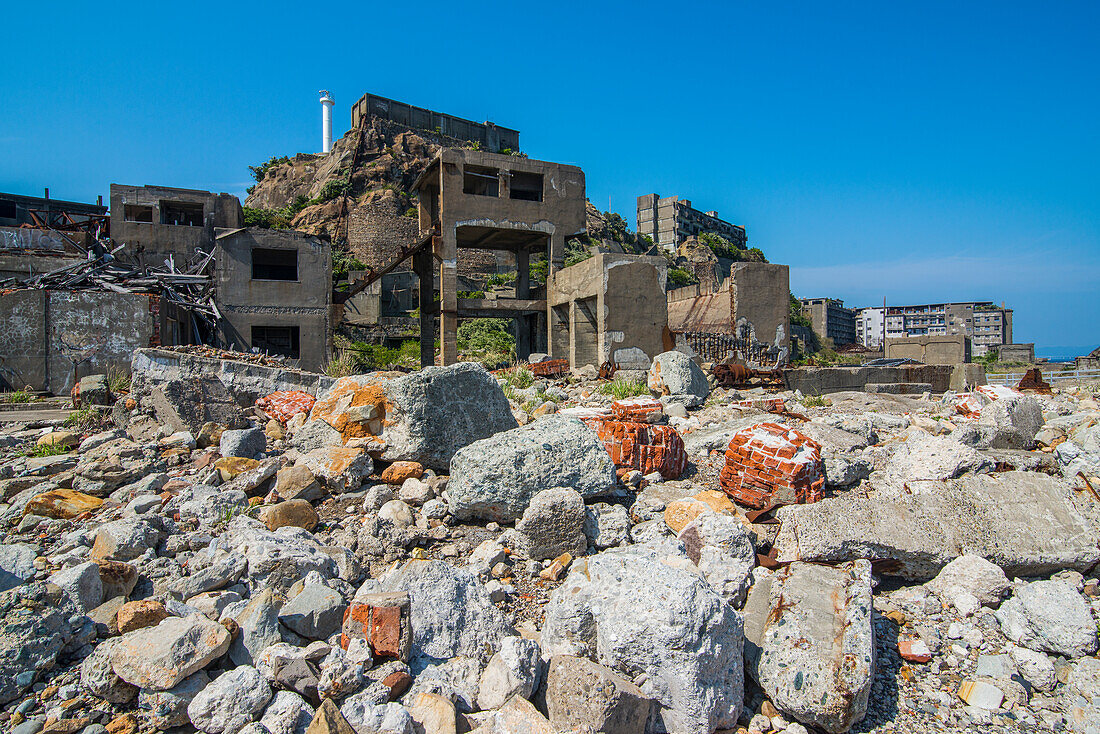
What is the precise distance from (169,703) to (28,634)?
0.79 m

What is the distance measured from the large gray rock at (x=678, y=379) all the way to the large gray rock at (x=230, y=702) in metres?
8.22

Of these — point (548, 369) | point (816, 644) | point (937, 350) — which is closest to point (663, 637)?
point (816, 644)

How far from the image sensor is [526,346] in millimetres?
20953

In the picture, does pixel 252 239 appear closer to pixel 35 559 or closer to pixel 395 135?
pixel 35 559

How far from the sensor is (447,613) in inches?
113

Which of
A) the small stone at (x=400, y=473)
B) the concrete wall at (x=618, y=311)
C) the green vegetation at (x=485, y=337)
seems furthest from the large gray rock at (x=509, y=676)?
the green vegetation at (x=485, y=337)

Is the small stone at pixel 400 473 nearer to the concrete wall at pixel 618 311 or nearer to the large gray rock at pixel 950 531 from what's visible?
the large gray rock at pixel 950 531

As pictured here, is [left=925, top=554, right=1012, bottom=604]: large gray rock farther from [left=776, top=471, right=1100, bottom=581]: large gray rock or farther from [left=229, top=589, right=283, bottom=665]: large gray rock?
[left=229, top=589, right=283, bottom=665]: large gray rock

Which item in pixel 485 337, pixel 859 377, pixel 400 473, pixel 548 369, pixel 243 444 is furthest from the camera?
pixel 485 337

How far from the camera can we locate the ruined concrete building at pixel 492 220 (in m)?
17.8

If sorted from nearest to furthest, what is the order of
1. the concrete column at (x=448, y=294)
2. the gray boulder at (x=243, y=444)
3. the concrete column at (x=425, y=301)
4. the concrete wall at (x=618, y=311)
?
the gray boulder at (x=243, y=444), the concrete wall at (x=618, y=311), the concrete column at (x=448, y=294), the concrete column at (x=425, y=301)

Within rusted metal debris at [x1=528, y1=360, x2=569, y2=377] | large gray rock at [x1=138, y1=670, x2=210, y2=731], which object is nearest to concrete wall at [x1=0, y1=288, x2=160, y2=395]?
rusted metal debris at [x1=528, y1=360, x2=569, y2=377]

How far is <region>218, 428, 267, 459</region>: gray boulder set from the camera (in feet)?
18.1

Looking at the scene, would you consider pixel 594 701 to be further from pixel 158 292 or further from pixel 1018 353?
pixel 1018 353
